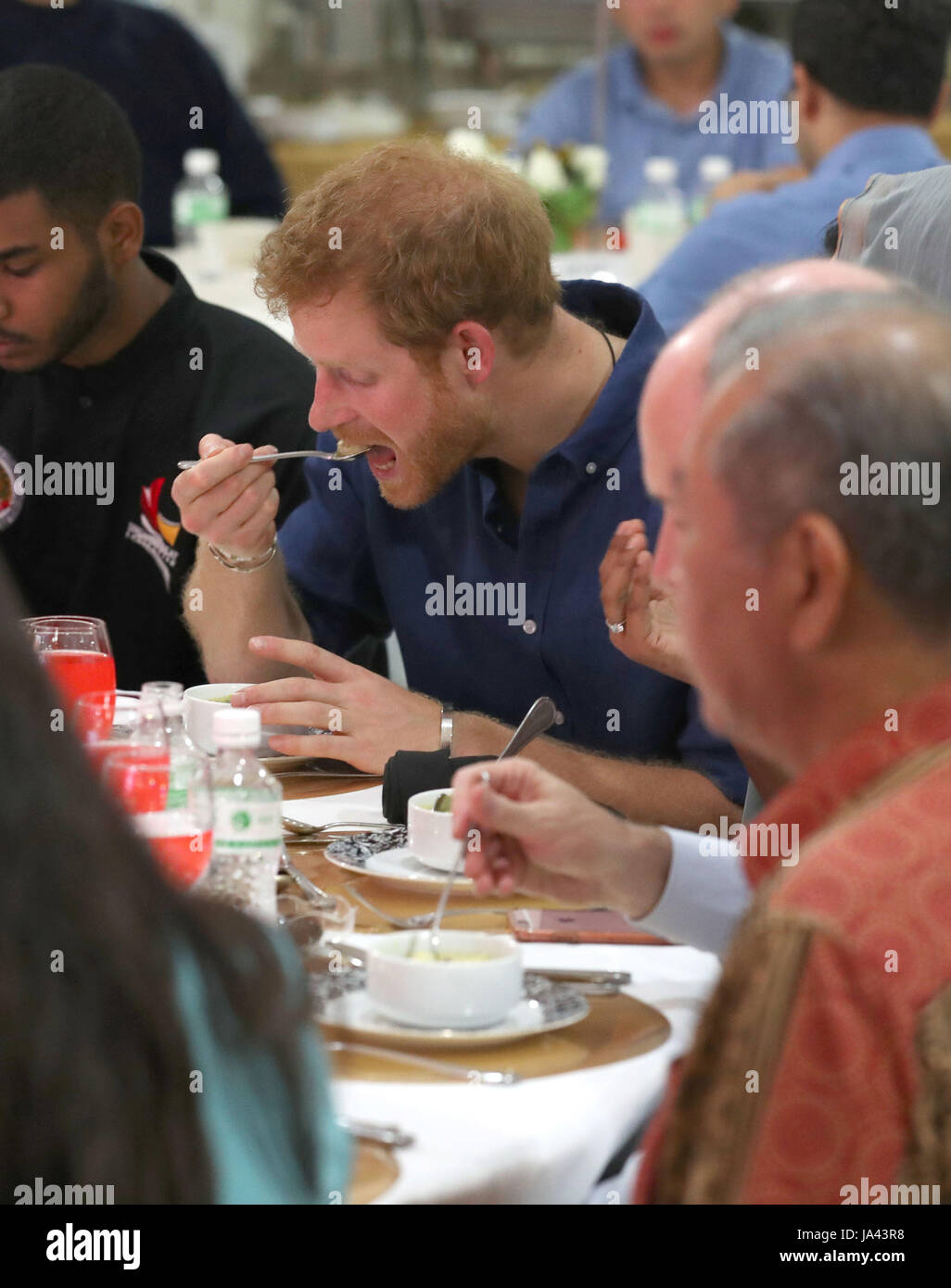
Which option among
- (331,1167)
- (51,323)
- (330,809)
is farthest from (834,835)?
(51,323)

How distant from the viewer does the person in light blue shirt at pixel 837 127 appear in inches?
128

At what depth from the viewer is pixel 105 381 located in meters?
2.87

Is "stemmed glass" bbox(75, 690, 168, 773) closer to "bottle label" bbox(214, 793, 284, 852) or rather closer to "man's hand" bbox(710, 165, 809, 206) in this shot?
"bottle label" bbox(214, 793, 284, 852)

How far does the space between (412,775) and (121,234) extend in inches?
62.0

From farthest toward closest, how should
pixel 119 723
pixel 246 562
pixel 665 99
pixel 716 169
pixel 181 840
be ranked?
pixel 665 99 → pixel 716 169 → pixel 246 562 → pixel 119 723 → pixel 181 840

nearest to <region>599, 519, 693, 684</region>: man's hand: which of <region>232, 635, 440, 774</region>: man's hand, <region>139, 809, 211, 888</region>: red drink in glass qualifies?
Answer: <region>232, 635, 440, 774</region>: man's hand

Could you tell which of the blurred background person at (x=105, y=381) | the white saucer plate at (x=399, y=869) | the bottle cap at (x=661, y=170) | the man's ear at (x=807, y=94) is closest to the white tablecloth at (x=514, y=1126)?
the white saucer plate at (x=399, y=869)

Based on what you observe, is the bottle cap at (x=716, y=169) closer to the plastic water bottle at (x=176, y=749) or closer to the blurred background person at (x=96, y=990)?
the plastic water bottle at (x=176, y=749)

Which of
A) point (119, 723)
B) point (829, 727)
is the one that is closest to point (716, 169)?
point (119, 723)

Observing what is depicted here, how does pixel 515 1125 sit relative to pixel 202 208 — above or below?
below

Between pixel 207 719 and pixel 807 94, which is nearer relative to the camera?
pixel 207 719

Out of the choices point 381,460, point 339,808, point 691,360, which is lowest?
point 339,808

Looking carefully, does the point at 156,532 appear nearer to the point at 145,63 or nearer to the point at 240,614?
the point at 240,614
